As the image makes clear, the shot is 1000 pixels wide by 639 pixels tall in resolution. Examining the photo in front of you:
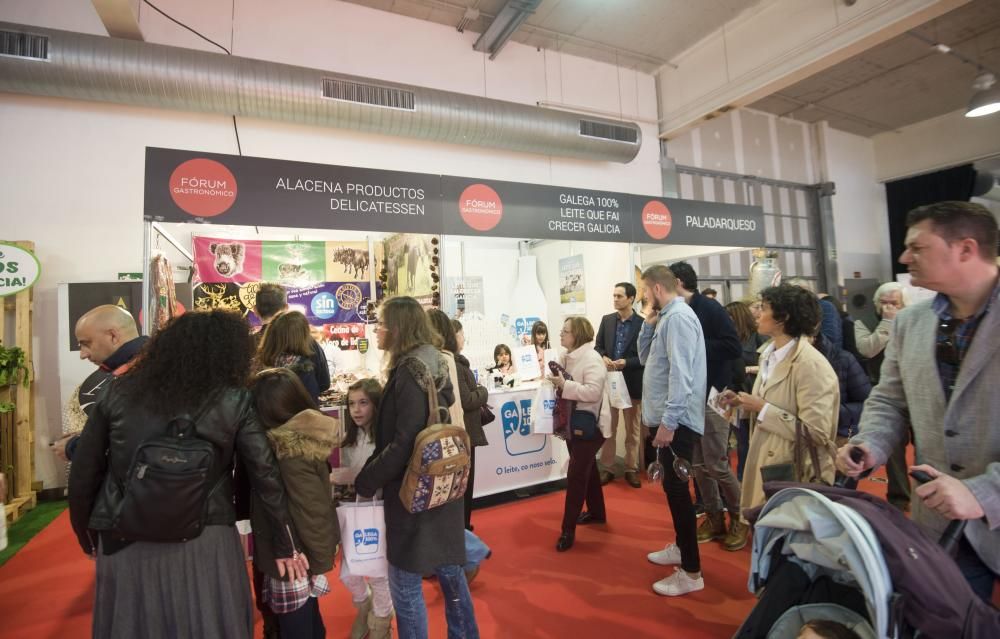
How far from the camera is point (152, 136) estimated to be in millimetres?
4633

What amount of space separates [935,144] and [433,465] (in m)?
11.5

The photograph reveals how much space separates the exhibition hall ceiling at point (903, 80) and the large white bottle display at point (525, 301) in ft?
17.9

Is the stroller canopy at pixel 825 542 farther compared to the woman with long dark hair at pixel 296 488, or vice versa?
the woman with long dark hair at pixel 296 488

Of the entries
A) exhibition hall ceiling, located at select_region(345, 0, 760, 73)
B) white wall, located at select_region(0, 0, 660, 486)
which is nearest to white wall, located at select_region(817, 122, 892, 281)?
exhibition hall ceiling, located at select_region(345, 0, 760, 73)

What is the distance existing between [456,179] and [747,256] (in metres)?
6.49

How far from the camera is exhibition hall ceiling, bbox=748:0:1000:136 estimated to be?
6.29 metres

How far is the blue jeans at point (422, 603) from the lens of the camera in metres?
1.80

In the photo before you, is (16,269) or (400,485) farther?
(16,269)

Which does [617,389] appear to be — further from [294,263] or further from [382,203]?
[294,263]

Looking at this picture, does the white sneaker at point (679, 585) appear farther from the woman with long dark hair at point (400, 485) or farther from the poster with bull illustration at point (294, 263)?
the poster with bull illustration at point (294, 263)

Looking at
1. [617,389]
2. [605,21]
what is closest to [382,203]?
[617,389]

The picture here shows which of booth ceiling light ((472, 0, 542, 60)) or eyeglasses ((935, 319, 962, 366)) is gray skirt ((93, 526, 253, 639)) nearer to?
eyeglasses ((935, 319, 962, 366))

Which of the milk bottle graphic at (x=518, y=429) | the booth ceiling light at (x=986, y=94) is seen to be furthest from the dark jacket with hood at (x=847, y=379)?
the booth ceiling light at (x=986, y=94)

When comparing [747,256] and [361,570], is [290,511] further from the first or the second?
[747,256]
